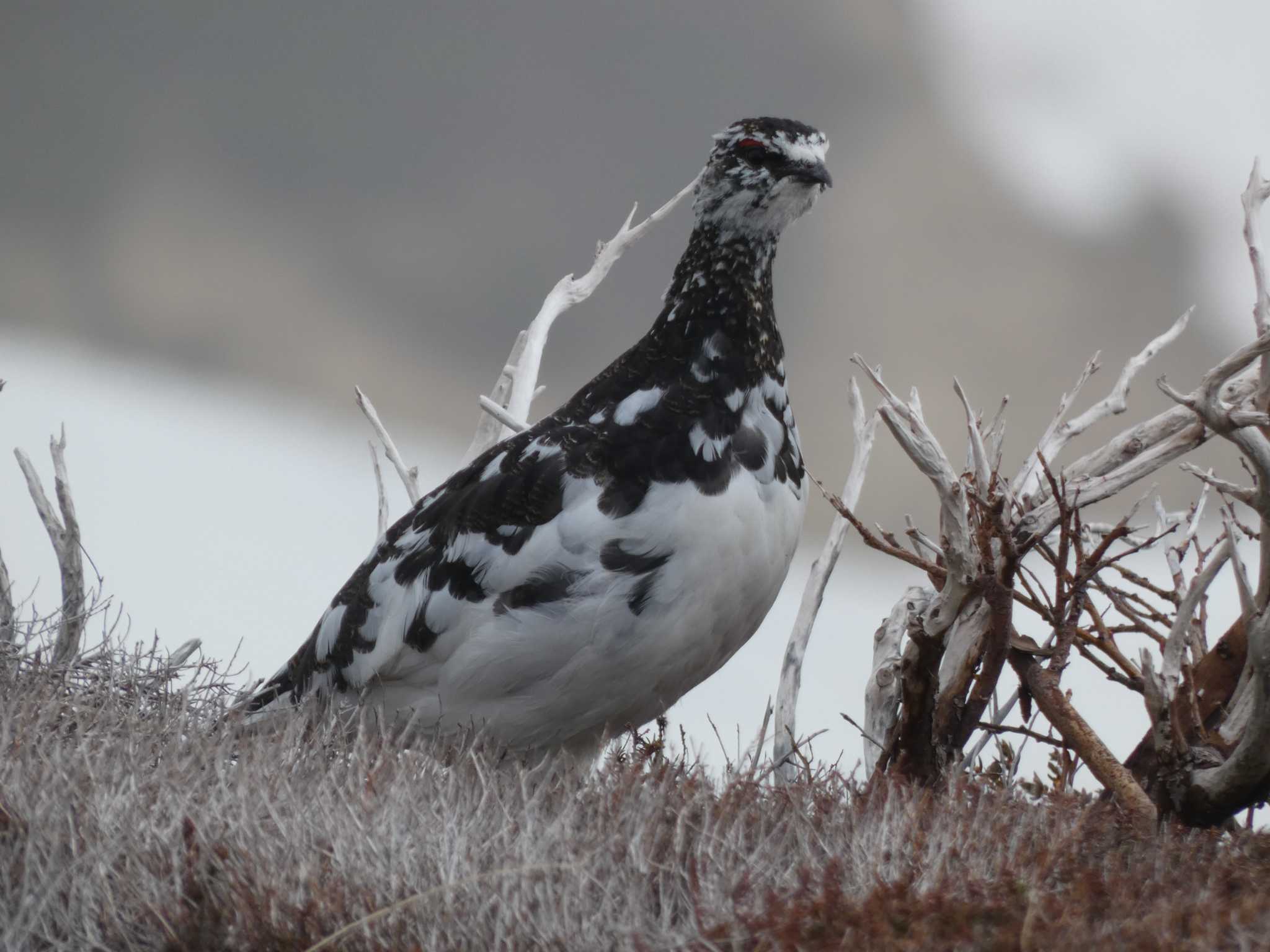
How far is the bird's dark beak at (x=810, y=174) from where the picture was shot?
2943 millimetres

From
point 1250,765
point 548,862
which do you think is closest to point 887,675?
point 1250,765

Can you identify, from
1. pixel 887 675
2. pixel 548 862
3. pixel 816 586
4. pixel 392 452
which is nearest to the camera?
pixel 548 862

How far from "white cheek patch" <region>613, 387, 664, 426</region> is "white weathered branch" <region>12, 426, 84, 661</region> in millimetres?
2058

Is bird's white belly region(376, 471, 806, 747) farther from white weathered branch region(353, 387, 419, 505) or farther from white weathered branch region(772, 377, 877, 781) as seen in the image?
white weathered branch region(353, 387, 419, 505)

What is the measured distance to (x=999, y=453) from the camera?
3.12m

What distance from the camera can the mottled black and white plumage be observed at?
274 cm

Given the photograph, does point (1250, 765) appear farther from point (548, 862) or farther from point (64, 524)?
point (64, 524)

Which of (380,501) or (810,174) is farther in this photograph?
(380,501)

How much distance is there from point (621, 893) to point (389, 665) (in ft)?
4.13

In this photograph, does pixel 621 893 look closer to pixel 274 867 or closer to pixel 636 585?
pixel 274 867

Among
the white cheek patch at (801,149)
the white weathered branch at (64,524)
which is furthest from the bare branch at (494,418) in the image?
the white cheek patch at (801,149)

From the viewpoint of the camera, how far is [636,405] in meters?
2.92

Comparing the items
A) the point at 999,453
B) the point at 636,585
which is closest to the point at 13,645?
the point at 636,585

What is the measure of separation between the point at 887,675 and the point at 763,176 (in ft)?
4.13
